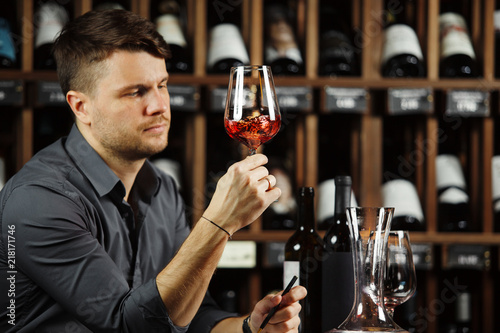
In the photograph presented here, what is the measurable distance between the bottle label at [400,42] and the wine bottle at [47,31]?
0.97 meters

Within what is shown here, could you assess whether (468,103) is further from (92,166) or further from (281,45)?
(92,166)

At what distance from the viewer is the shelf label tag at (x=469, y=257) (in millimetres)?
1749

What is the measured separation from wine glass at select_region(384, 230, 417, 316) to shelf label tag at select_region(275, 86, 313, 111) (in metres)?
0.78

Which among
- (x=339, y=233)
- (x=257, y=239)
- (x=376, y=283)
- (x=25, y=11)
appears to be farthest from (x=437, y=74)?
(x=25, y=11)

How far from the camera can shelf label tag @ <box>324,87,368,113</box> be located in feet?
5.78

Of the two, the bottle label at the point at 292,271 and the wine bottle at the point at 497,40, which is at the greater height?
the wine bottle at the point at 497,40

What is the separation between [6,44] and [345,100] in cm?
99

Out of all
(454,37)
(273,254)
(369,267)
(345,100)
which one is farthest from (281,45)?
(369,267)

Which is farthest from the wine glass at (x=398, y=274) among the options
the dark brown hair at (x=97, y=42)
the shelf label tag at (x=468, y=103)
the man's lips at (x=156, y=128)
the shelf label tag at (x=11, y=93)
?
the shelf label tag at (x=11, y=93)

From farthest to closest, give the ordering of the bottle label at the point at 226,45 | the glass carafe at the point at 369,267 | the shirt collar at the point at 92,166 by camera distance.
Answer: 1. the bottle label at the point at 226,45
2. the shirt collar at the point at 92,166
3. the glass carafe at the point at 369,267

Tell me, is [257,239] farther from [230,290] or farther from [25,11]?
[25,11]

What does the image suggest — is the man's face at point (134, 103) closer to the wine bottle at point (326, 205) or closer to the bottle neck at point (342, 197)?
the bottle neck at point (342, 197)

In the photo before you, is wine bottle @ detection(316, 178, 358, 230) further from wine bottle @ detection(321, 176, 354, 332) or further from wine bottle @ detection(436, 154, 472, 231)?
wine bottle @ detection(321, 176, 354, 332)

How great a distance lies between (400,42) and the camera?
1808mm
